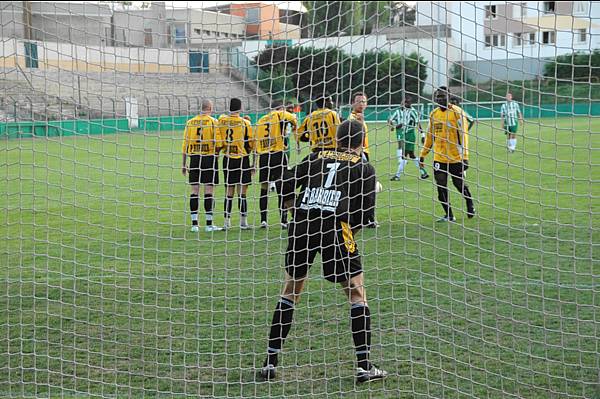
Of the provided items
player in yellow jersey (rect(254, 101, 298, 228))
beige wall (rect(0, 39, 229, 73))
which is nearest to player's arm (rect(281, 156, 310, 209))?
beige wall (rect(0, 39, 229, 73))

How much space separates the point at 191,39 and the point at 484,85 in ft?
12.2

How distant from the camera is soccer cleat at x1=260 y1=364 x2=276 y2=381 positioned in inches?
211

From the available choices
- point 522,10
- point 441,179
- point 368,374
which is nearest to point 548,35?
point 522,10

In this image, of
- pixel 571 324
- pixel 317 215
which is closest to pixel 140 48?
pixel 317 215

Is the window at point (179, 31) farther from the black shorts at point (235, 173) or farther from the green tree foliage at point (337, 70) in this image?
the black shorts at point (235, 173)

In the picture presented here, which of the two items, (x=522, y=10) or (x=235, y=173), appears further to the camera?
(x=522, y=10)

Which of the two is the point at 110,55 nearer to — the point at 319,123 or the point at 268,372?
the point at 268,372

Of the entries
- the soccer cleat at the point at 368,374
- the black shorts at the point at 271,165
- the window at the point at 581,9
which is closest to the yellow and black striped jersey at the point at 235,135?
the black shorts at the point at 271,165

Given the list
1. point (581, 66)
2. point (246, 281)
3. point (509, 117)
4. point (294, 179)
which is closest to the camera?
point (294, 179)

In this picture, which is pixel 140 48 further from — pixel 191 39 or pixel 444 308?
pixel 444 308

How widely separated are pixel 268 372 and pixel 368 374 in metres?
0.73

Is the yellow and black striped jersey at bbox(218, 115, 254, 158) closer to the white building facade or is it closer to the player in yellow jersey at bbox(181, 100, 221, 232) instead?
the player in yellow jersey at bbox(181, 100, 221, 232)

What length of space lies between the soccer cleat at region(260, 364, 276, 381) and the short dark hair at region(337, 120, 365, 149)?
1688 mm

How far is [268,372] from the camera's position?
5355 mm
